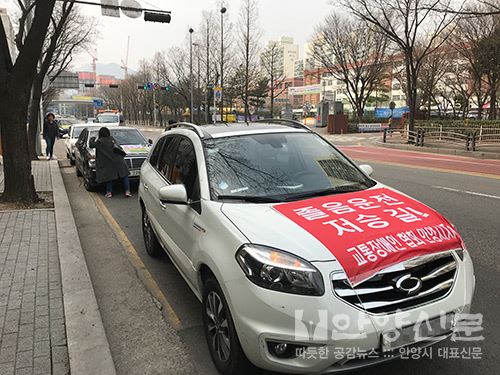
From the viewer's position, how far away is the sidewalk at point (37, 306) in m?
3.23

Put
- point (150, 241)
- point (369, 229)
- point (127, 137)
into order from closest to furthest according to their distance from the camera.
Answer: point (369, 229) → point (150, 241) → point (127, 137)

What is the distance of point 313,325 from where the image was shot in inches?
97.7

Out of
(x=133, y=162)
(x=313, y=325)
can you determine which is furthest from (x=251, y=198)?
(x=133, y=162)

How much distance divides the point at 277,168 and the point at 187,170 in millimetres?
838

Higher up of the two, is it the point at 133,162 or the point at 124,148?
the point at 124,148

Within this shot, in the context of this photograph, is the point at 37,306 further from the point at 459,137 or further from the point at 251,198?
the point at 459,137

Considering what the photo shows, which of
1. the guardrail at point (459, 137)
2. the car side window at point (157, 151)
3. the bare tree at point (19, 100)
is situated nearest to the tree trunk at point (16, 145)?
the bare tree at point (19, 100)

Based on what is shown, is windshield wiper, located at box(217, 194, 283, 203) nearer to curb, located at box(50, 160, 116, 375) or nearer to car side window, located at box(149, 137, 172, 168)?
curb, located at box(50, 160, 116, 375)

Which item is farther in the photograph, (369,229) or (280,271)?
(369,229)

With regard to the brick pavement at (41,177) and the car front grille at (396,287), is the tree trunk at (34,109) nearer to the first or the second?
the brick pavement at (41,177)

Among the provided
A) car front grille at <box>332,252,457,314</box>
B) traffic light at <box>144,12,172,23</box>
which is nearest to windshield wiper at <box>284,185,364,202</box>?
car front grille at <box>332,252,457,314</box>

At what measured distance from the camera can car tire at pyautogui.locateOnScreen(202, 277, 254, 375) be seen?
111 inches

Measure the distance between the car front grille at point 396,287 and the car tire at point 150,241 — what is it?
3.29m

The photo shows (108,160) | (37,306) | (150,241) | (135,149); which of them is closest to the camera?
(37,306)
